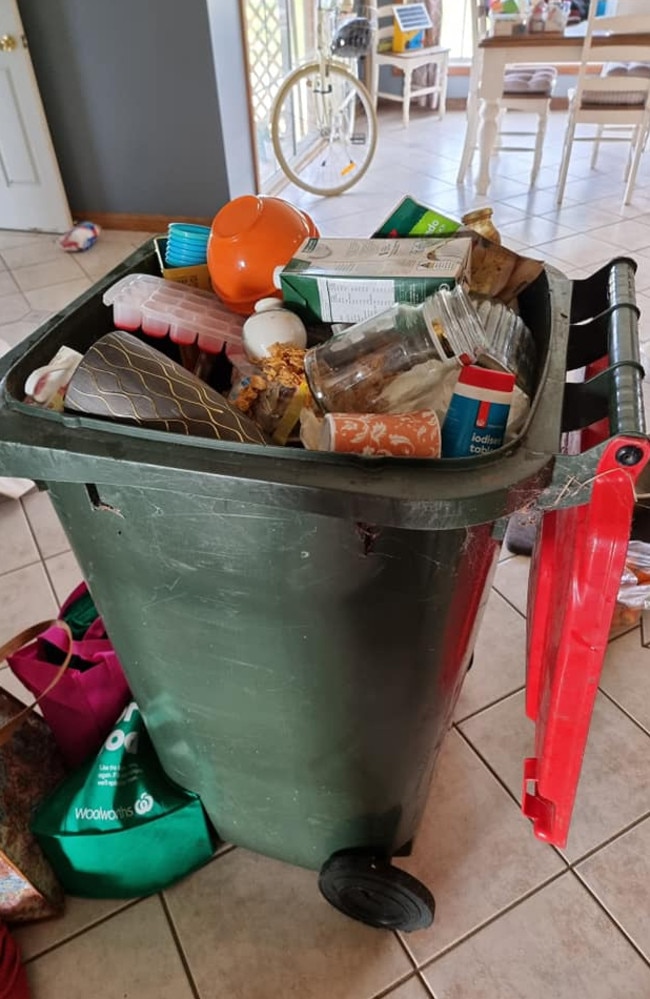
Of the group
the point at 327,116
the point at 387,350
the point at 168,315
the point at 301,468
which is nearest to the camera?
the point at 301,468

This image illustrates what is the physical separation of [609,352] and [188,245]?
0.54 meters

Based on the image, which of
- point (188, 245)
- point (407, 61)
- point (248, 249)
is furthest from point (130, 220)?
point (248, 249)

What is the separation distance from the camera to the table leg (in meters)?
3.36

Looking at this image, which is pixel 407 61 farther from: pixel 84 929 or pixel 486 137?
pixel 84 929

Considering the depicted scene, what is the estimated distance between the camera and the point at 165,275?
91 cm

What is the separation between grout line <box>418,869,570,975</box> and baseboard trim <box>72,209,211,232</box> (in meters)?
3.00

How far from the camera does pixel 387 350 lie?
0.69m

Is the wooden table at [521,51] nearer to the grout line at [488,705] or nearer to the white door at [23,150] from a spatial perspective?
the white door at [23,150]

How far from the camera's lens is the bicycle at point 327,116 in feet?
11.0

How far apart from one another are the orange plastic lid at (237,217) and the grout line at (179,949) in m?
0.92

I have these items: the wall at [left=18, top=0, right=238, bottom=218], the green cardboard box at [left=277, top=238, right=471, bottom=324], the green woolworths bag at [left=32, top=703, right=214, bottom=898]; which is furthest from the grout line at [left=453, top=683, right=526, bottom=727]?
the wall at [left=18, top=0, right=238, bottom=218]

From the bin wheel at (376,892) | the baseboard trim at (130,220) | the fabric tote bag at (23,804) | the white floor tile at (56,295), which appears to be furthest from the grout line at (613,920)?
the baseboard trim at (130,220)

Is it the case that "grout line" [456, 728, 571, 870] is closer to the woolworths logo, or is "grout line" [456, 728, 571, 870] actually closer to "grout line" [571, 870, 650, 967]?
"grout line" [571, 870, 650, 967]

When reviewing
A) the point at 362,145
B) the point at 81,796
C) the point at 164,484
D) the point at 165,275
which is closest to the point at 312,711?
the point at 164,484
